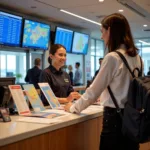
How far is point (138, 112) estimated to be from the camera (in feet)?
5.06

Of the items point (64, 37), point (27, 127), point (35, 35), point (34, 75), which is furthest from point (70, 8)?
point (27, 127)

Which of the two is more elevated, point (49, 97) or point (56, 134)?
point (49, 97)

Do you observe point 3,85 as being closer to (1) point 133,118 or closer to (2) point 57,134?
(2) point 57,134

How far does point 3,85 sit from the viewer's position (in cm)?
211

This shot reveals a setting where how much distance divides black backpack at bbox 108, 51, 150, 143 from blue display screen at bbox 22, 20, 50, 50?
5.27 meters

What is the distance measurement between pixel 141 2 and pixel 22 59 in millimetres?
3393

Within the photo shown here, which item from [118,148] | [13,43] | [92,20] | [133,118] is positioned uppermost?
[92,20]

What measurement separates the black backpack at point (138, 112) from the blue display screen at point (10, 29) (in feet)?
15.9

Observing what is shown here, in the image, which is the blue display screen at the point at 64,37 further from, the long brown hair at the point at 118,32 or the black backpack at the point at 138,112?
the black backpack at the point at 138,112

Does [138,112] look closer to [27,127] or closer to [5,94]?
[27,127]

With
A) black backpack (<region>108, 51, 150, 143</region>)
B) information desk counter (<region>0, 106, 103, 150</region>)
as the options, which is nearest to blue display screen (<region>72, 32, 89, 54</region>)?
information desk counter (<region>0, 106, 103, 150</region>)

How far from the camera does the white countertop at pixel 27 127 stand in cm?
138

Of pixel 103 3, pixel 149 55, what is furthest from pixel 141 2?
pixel 149 55

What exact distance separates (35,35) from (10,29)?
2.78ft
